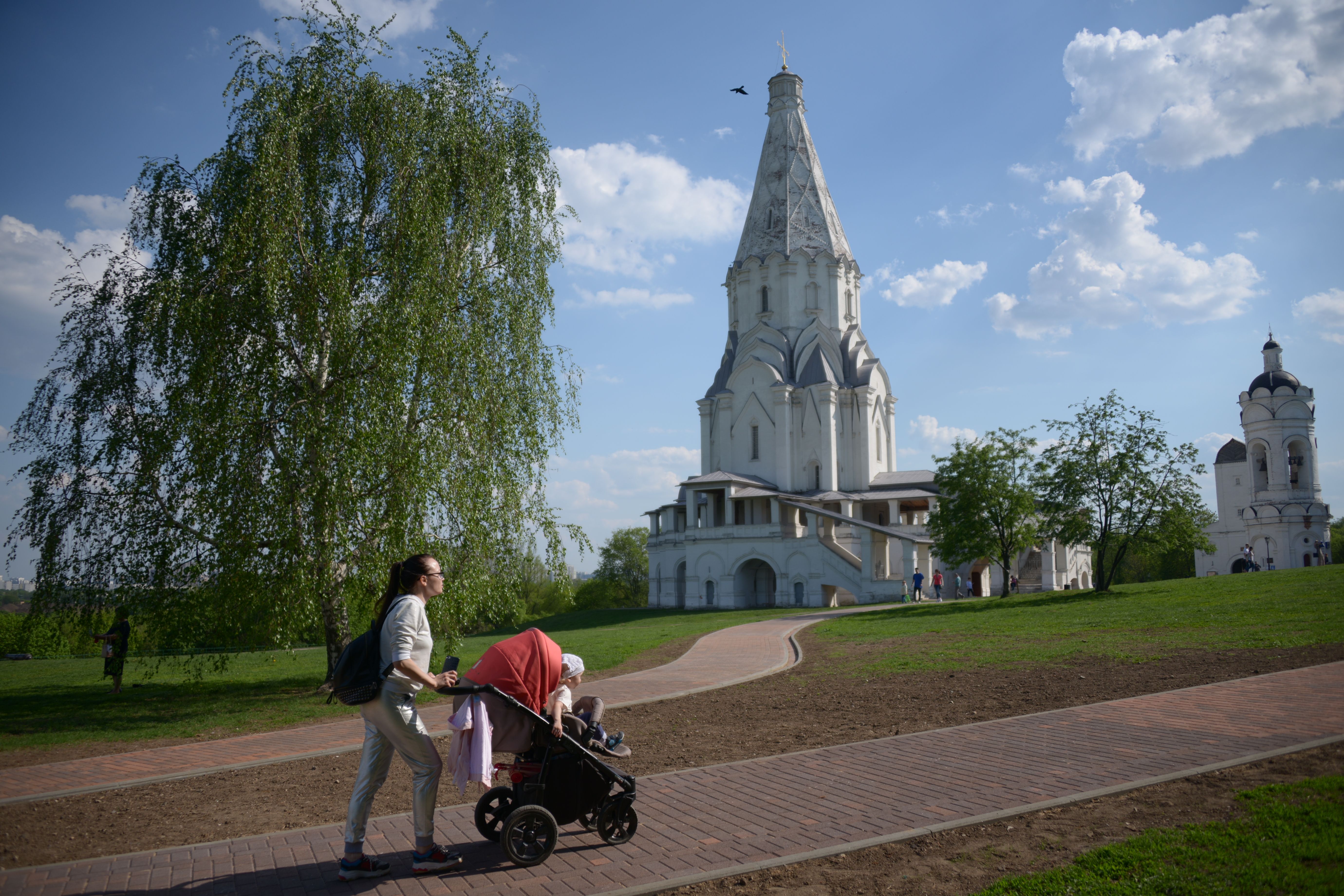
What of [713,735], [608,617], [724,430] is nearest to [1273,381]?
[724,430]

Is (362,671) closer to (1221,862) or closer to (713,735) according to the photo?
(1221,862)

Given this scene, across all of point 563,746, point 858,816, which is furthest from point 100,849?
point 858,816

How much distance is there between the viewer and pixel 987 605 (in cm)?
3089

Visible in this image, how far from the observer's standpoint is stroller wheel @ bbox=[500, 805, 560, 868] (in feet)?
17.5

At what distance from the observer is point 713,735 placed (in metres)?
9.70

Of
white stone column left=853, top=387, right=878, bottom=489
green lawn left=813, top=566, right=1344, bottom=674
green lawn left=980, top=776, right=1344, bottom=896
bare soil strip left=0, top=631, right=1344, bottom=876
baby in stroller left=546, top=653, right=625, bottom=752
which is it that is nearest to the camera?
green lawn left=980, top=776, right=1344, bottom=896

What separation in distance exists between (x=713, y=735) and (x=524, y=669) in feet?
15.5

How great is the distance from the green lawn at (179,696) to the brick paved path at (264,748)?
1.26 meters

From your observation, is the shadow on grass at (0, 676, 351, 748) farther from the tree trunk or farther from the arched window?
the arched window

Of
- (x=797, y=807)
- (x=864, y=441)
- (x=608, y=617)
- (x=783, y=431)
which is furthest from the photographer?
(x=864, y=441)

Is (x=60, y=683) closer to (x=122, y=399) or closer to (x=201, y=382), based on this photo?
(x=122, y=399)

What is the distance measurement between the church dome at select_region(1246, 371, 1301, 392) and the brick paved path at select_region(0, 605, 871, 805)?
5591 centimetres

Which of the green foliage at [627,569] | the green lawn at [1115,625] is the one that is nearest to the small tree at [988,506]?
the green lawn at [1115,625]

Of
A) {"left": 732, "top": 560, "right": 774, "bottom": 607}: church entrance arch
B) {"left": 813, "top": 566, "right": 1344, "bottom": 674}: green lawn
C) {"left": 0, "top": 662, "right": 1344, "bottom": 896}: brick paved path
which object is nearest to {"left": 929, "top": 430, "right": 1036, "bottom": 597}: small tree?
{"left": 813, "top": 566, "right": 1344, "bottom": 674}: green lawn
